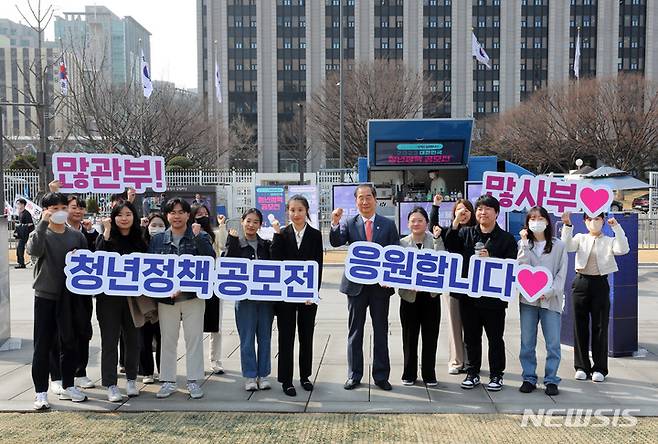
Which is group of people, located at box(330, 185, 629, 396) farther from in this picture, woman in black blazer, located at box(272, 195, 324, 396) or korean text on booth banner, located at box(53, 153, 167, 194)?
korean text on booth banner, located at box(53, 153, 167, 194)

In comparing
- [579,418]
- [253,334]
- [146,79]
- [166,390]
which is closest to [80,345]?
[166,390]

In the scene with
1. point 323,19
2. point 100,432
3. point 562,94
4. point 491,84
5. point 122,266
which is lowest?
point 100,432

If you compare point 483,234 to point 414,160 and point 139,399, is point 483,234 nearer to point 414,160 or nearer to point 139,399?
point 139,399

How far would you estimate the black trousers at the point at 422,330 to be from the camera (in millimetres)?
5699

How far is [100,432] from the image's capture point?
15.4 ft

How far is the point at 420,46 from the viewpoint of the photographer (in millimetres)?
70625

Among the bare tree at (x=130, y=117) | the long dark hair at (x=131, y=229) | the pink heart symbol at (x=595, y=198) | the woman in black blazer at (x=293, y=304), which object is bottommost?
the woman in black blazer at (x=293, y=304)

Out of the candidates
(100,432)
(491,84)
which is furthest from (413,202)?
(491,84)

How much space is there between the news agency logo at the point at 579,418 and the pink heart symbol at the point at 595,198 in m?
1.97

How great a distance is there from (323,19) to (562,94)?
36960 millimetres

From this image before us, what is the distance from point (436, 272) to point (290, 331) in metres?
1.45

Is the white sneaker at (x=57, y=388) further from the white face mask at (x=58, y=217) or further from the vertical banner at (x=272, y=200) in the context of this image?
the vertical banner at (x=272, y=200)

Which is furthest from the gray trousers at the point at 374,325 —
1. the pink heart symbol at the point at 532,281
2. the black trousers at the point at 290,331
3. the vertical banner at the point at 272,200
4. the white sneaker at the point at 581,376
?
the vertical banner at the point at 272,200

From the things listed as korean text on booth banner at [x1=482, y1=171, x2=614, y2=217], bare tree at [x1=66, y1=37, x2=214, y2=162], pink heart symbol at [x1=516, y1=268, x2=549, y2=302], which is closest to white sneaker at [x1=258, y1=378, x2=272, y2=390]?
pink heart symbol at [x1=516, y1=268, x2=549, y2=302]
